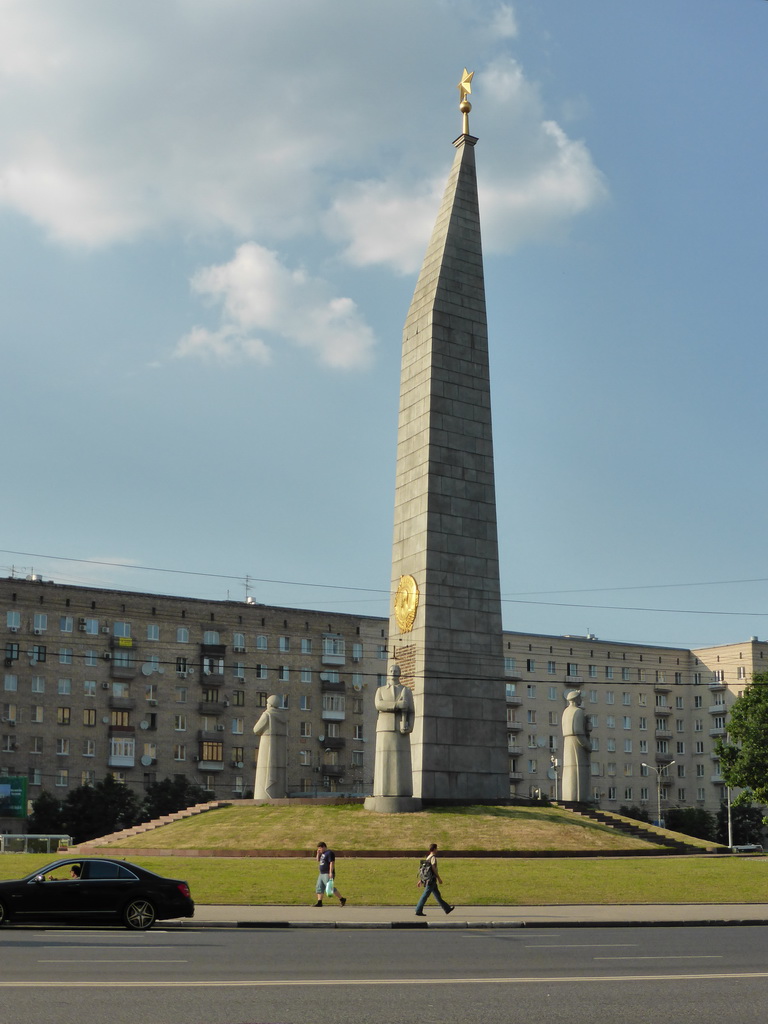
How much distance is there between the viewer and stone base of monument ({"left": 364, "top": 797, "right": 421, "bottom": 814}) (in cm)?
4038

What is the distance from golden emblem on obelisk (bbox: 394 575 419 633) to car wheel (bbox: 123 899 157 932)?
78.7 feet

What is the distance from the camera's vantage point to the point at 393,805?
4041cm

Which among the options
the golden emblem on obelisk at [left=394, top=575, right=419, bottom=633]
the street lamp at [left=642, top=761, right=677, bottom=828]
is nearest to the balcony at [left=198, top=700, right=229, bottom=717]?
the street lamp at [left=642, top=761, right=677, bottom=828]

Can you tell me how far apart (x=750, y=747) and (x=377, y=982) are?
52700mm

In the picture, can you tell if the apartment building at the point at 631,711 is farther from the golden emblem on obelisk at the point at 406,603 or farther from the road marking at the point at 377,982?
the road marking at the point at 377,982

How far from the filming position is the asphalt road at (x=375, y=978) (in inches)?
448

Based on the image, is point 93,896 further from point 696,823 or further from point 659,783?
point 659,783

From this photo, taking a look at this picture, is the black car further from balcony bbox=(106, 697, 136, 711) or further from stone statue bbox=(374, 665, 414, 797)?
balcony bbox=(106, 697, 136, 711)

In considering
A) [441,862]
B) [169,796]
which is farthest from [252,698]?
[441,862]

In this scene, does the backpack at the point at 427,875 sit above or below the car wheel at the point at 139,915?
above

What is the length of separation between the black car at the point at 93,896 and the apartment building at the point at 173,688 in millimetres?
58133

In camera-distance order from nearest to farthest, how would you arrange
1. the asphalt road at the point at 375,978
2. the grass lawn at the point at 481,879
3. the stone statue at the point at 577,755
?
1. the asphalt road at the point at 375,978
2. the grass lawn at the point at 481,879
3. the stone statue at the point at 577,755

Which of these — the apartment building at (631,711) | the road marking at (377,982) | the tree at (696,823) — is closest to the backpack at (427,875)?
the road marking at (377,982)

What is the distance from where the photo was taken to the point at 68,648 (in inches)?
3132
